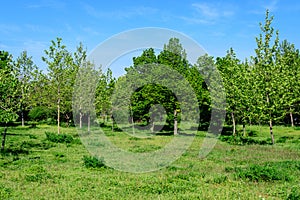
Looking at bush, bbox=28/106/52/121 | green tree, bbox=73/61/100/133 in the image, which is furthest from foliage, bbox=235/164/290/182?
bush, bbox=28/106/52/121

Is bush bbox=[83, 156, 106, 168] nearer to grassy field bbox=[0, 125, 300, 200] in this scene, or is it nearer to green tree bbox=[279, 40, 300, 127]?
grassy field bbox=[0, 125, 300, 200]

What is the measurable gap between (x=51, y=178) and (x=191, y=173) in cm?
686

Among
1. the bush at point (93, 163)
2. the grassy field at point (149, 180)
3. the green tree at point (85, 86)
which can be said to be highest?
the green tree at point (85, 86)

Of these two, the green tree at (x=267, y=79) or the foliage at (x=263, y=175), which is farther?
the green tree at (x=267, y=79)

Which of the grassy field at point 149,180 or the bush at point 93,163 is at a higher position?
the bush at point 93,163

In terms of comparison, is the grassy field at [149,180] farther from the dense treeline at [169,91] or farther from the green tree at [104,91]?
the green tree at [104,91]

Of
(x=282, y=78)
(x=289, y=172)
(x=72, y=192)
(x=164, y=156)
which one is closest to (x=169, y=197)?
(x=72, y=192)

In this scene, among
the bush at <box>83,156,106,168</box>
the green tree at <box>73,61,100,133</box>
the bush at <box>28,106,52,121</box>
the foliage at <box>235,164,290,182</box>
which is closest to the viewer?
the foliage at <box>235,164,290,182</box>

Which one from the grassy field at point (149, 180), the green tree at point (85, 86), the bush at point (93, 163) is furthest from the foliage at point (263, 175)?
the green tree at point (85, 86)

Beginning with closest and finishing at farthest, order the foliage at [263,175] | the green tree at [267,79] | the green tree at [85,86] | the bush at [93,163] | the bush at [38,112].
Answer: the foliage at [263,175]
the bush at [93,163]
the green tree at [267,79]
the green tree at [85,86]
the bush at [38,112]

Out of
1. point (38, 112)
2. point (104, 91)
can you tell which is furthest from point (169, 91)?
point (38, 112)

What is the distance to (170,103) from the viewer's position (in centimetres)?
4356

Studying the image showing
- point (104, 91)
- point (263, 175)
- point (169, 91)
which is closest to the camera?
point (263, 175)

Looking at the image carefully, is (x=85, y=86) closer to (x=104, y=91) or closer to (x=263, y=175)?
(x=104, y=91)
